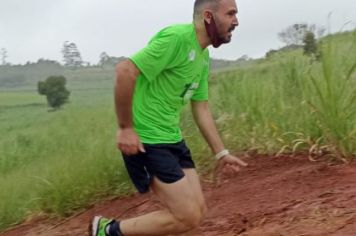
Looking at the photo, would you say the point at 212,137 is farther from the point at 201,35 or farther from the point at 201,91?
the point at 201,35

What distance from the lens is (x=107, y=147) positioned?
7410 mm

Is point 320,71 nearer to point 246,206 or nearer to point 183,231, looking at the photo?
point 246,206

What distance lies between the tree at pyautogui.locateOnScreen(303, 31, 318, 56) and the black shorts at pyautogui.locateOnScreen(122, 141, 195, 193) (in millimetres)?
2986

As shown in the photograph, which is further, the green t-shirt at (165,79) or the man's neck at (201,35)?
the man's neck at (201,35)

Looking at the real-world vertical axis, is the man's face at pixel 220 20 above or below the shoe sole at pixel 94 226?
above

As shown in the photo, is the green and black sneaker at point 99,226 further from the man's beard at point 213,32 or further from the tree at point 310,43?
the tree at point 310,43

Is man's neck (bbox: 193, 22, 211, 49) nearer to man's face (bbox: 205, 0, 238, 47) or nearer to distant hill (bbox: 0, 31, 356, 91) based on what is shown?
man's face (bbox: 205, 0, 238, 47)

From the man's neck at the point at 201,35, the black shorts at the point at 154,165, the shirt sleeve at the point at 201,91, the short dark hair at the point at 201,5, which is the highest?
the short dark hair at the point at 201,5

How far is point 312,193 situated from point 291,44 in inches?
106

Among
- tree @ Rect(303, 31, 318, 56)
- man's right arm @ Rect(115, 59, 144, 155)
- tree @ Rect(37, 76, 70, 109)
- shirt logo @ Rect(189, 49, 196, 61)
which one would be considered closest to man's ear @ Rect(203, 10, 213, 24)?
shirt logo @ Rect(189, 49, 196, 61)

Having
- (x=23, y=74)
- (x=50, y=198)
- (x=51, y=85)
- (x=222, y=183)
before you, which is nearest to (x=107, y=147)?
(x=50, y=198)

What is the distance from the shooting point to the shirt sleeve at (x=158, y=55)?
429cm

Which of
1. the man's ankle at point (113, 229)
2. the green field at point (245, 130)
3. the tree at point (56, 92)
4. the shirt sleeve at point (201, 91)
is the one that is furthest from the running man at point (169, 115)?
the tree at point (56, 92)

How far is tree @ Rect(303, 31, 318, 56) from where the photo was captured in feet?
23.7
